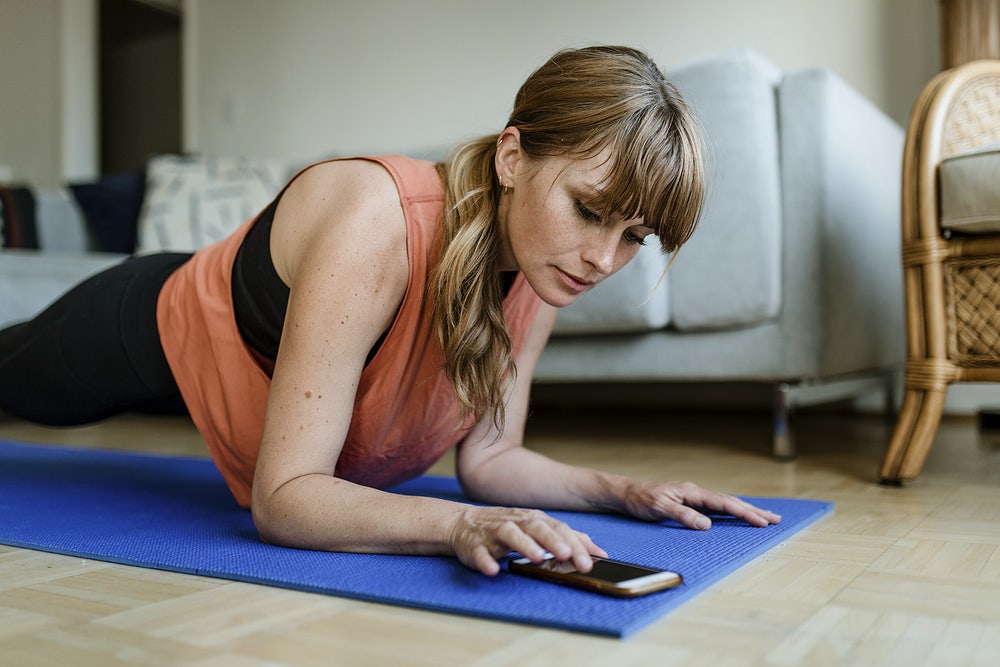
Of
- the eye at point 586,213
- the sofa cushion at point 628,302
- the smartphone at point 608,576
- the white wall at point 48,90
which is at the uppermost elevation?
the white wall at point 48,90

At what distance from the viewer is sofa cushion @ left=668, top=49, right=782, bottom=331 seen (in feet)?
5.69

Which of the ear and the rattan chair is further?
the rattan chair

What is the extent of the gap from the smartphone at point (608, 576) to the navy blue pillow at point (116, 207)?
259 cm

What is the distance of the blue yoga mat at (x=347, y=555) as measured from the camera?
0.73 metres

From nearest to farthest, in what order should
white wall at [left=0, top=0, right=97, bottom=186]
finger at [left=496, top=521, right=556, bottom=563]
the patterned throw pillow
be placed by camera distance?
1. finger at [left=496, top=521, right=556, bottom=563]
2. the patterned throw pillow
3. white wall at [left=0, top=0, right=97, bottom=186]

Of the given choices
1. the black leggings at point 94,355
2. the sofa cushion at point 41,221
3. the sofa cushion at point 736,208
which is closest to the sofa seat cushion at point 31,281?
the sofa cushion at point 41,221

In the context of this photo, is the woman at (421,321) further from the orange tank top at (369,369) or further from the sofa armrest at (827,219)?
the sofa armrest at (827,219)

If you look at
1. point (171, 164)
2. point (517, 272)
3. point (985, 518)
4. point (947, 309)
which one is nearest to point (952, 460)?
point (947, 309)

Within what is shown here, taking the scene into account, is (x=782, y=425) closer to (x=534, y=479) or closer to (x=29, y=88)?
(x=534, y=479)

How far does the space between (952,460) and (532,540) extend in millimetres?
1234

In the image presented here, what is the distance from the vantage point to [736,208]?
69.0 inches

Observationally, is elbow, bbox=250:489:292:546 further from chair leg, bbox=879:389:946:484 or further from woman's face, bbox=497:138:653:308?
chair leg, bbox=879:389:946:484

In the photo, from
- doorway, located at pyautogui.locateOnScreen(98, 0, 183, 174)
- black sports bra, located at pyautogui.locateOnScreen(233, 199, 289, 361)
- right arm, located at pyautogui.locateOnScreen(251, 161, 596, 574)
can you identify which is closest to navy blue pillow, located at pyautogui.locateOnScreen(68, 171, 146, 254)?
black sports bra, located at pyautogui.locateOnScreen(233, 199, 289, 361)

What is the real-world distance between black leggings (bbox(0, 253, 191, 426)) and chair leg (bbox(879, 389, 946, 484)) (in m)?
1.07
